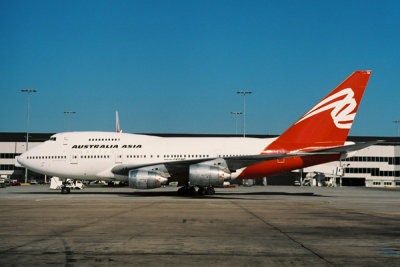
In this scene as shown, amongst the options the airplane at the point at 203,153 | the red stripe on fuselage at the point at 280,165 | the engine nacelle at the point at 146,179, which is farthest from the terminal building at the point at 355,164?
the engine nacelle at the point at 146,179

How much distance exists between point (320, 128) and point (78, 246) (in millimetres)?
25942

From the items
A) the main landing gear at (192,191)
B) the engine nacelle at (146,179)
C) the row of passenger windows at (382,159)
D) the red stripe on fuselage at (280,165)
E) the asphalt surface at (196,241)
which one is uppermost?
the row of passenger windows at (382,159)

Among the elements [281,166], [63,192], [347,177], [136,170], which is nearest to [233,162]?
[281,166]

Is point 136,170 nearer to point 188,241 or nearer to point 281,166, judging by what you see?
point 281,166

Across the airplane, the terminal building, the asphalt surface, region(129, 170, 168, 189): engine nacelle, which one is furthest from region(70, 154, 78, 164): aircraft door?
the terminal building

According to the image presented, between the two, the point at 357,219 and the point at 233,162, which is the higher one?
the point at 233,162

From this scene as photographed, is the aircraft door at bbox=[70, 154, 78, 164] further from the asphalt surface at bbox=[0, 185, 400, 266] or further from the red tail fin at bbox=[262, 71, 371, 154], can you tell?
the asphalt surface at bbox=[0, 185, 400, 266]

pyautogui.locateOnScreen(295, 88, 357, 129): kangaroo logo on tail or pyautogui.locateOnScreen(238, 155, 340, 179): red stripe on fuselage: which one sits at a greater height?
pyautogui.locateOnScreen(295, 88, 357, 129): kangaroo logo on tail

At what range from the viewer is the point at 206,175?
96.2 ft

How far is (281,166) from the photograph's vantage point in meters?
32.5

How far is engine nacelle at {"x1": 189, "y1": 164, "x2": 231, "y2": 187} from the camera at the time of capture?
29.3m

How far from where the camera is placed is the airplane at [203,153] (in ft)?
98.7

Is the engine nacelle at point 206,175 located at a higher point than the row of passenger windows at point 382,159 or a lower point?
lower

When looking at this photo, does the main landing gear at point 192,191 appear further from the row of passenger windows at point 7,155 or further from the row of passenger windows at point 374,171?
the row of passenger windows at point 7,155
